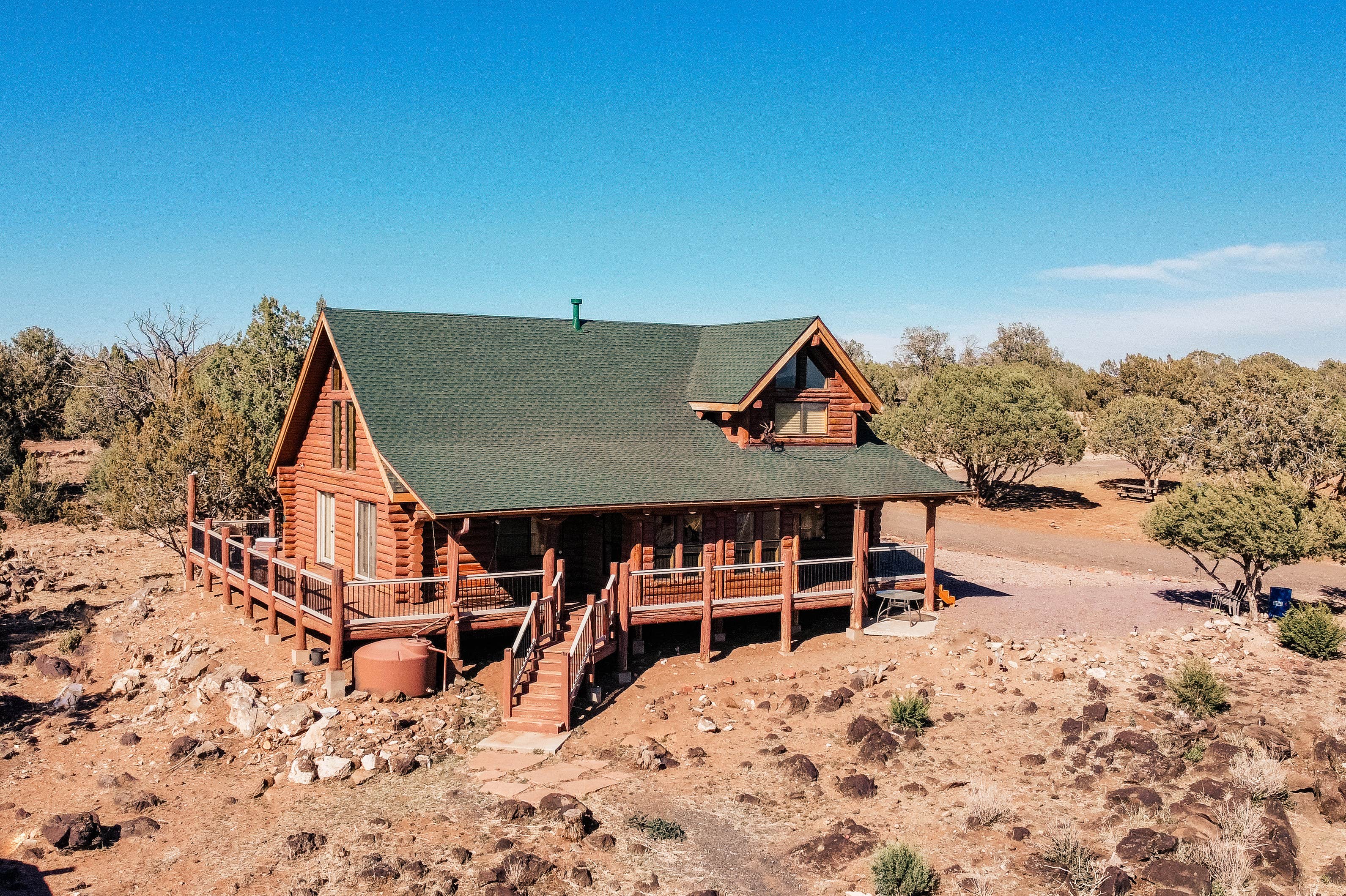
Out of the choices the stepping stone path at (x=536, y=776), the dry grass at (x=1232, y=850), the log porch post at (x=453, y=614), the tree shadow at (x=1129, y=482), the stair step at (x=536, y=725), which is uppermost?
the tree shadow at (x=1129, y=482)

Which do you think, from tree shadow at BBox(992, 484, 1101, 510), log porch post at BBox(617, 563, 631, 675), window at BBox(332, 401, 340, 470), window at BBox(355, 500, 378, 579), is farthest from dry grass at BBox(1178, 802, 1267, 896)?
tree shadow at BBox(992, 484, 1101, 510)

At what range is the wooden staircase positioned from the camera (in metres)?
18.5

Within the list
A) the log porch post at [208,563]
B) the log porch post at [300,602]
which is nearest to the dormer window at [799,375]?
the log porch post at [300,602]

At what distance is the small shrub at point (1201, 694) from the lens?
63.2 ft

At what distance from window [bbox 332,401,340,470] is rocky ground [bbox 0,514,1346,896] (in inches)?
183

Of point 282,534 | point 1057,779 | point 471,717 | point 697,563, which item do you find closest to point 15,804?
point 471,717

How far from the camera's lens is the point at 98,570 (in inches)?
1325

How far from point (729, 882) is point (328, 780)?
7.44m

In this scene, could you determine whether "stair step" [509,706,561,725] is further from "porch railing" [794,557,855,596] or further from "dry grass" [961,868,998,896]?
"dry grass" [961,868,998,896]

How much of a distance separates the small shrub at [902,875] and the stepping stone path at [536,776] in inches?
200

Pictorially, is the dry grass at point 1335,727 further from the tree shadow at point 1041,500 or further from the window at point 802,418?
the tree shadow at point 1041,500

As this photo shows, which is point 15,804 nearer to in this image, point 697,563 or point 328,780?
point 328,780

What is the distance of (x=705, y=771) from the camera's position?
1712 cm

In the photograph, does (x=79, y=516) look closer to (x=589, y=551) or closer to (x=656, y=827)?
(x=589, y=551)
